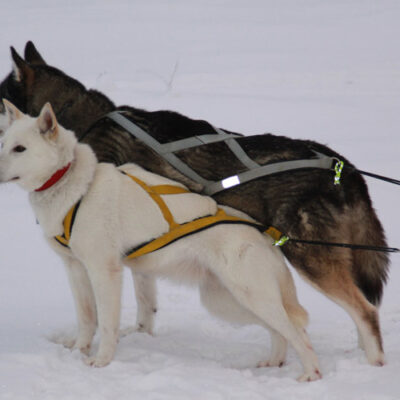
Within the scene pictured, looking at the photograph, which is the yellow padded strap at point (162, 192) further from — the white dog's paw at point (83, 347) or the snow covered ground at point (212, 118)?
the white dog's paw at point (83, 347)

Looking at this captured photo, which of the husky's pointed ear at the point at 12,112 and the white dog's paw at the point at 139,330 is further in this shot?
the white dog's paw at the point at 139,330

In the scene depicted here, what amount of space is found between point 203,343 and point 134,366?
0.89m

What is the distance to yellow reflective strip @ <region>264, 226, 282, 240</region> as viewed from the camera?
3.89m

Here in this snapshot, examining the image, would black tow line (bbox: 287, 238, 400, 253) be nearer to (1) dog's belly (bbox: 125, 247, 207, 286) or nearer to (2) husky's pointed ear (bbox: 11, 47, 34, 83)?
(1) dog's belly (bbox: 125, 247, 207, 286)

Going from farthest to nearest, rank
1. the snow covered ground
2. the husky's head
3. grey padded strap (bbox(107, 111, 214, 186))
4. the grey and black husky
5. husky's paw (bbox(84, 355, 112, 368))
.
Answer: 1. the husky's head
2. grey padded strap (bbox(107, 111, 214, 186))
3. the grey and black husky
4. husky's paw (bbox(84, 355, 112, 368))
5. the snow covered ground

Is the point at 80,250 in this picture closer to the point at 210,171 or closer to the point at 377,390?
the point at 210,171

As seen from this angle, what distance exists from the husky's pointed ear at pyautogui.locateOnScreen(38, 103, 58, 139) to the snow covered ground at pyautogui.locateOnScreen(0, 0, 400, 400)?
4.10 feet

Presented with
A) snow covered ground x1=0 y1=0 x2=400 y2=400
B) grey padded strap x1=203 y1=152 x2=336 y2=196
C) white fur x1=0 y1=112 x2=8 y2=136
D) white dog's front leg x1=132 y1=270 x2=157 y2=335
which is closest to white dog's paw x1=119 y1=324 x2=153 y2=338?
white dog's front leg x1=132 y1=270 x2=157 y2=335

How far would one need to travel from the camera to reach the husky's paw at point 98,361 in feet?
12.3

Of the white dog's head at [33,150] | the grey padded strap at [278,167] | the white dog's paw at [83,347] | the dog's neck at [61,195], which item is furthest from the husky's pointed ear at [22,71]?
the white dog's paw at [83,347]

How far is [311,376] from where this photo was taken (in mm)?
3641

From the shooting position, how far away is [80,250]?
12.3 feet

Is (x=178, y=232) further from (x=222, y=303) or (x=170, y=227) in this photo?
(x=222, y=303)

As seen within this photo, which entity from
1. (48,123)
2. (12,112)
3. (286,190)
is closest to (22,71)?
(12,112)
